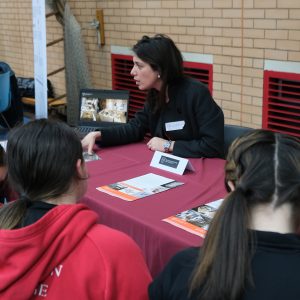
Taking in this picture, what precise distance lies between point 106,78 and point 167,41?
2.71 metres

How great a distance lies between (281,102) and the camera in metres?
3.97

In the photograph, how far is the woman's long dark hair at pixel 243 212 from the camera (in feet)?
3.54

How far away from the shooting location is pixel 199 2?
432 cm

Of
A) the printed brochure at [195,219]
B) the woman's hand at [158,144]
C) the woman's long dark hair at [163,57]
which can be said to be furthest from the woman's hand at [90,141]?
the printed brochure at [195,219]

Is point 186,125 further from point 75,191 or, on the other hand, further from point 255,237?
point 255,237

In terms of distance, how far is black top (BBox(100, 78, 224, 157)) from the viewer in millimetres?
2908

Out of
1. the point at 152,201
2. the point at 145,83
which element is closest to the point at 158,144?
the point at 145,83

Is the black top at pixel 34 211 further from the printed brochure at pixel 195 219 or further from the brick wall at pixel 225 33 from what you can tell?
the brick wall at pixel 225 33

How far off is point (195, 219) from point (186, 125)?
3.81 ft

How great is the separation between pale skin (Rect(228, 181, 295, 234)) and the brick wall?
2723mm

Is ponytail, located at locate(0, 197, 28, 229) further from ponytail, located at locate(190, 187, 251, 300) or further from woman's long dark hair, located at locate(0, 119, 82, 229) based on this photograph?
ponytail, located at locate(190, 187, 251, 300)

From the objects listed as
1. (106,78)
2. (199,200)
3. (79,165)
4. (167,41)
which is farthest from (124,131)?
(106,78)

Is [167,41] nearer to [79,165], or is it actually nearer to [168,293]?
→ [79,165]

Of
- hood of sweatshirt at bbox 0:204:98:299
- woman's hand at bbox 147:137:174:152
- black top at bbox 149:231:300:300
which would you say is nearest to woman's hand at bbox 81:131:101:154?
woman's hand at bbox 147:137:174:152
